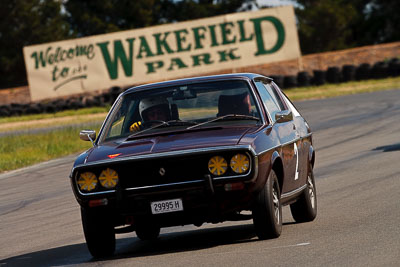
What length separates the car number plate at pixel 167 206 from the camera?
7.21 meters

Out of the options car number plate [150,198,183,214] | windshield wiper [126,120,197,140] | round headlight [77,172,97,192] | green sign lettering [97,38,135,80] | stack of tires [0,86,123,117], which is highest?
windshield wiper [126,120,197,140]

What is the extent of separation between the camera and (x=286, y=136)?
836 centimetres

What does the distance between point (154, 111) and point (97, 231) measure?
4.45 ft

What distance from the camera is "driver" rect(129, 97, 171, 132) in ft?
27.4

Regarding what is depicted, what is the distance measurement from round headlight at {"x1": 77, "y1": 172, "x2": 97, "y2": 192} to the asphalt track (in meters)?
0.60

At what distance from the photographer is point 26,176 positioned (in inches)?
705

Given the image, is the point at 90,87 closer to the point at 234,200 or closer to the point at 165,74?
the point at 165,74

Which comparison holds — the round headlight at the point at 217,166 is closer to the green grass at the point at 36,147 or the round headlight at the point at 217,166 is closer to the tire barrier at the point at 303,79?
the green grass at the point at 36,147

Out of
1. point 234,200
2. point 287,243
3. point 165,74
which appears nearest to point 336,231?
point 287,243

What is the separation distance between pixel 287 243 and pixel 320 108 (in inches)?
890

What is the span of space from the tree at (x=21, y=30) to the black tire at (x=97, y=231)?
60.1 metres

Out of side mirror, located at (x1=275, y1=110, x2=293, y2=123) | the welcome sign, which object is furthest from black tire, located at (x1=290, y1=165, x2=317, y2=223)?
the welcome sign

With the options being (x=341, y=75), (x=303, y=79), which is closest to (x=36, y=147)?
(x=303, y=79)

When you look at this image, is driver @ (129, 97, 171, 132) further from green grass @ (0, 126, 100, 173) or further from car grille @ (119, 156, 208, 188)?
green grass @ (0, 126, 100, 173)
